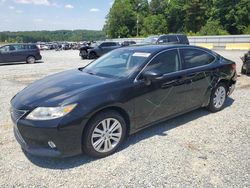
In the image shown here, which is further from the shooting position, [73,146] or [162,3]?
[162,3]

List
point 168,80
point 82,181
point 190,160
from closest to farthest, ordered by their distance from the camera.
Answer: point 82,181 < point 190,160 < point 168,80

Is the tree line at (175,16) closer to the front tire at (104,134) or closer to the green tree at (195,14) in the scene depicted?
the green tree at (195,14)

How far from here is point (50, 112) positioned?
3.31 metres

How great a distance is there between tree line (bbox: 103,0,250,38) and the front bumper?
47.7 meters

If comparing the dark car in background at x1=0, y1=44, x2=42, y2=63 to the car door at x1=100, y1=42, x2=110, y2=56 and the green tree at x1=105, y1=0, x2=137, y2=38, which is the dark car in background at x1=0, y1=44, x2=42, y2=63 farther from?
the green tree at x1=105, y1=0, x2=137, y2=38

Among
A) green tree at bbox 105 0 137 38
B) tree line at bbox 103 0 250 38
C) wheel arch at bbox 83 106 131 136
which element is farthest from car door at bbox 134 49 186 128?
green tree at bbox 105 0 137 38

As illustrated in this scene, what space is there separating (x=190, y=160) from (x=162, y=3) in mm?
83269

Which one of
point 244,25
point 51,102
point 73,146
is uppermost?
point 244,25

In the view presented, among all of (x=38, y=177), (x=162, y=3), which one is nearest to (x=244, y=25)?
(x=162, y=3)

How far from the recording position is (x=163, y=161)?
3.60m

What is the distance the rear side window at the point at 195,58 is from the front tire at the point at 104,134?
185cm

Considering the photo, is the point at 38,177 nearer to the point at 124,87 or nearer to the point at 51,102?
the point at 51,102

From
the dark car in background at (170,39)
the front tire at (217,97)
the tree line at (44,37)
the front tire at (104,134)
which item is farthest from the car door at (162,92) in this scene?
the tree line at (44,37)

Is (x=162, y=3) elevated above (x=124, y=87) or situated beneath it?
elevated above
